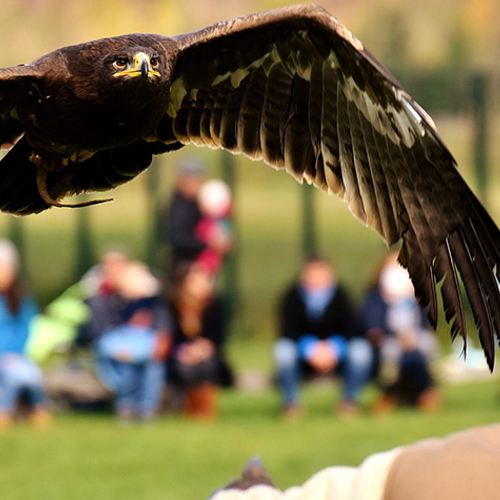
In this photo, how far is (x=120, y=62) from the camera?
4.54m

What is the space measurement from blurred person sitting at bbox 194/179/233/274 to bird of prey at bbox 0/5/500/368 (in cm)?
510

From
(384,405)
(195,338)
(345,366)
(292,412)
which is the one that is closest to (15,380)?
(195,338)

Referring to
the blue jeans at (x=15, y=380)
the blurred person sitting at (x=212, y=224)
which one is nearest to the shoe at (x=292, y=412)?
the blurred person sitting at (x=212, y=224)

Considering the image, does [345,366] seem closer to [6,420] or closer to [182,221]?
[182,221]

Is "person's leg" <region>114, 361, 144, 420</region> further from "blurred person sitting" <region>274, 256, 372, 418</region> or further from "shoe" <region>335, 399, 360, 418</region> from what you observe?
"shoe" <region>335, 399, 360, 418</region>

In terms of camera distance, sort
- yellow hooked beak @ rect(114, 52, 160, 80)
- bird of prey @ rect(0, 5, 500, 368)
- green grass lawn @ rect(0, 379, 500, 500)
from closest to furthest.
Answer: yellow hooked beak @ rect(114, 52, 160, 80)
bird of prey @ rect(0, 5, 500, 368)
green grass lawn @ rect(0, 379, 500, 500)

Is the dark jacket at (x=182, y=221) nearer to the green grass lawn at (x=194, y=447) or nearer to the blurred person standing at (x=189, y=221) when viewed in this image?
the blurred person standing at (x=189, y=221)

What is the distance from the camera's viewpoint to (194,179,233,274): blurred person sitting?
1057cm

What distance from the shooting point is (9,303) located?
9.47 m

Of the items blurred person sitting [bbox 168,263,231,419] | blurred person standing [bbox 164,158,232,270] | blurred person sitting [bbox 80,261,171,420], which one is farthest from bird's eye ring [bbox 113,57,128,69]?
→ blurred person standing [bbox 164,158,232,270]

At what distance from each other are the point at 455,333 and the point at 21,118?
75.2 inches

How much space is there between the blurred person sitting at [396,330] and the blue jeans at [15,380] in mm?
2629

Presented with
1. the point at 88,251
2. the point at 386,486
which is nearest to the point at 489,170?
the point at 88,251

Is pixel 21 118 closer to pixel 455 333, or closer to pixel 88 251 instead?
pixel 455 333
